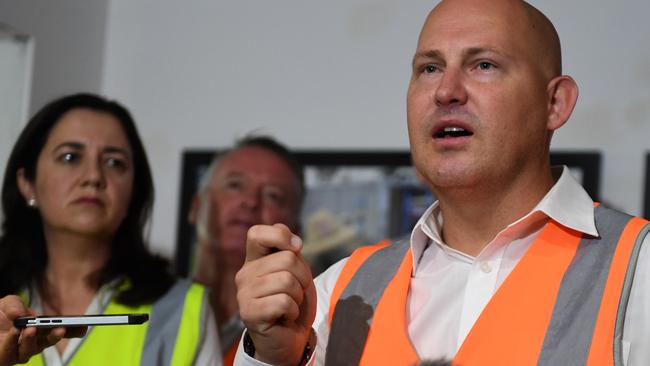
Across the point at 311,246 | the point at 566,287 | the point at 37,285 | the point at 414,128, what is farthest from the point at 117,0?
the point at 566,287

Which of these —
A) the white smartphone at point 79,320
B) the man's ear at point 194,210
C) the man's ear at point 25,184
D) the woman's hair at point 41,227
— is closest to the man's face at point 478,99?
the white smartphone at point 79,320

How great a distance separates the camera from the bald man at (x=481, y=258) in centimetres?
119

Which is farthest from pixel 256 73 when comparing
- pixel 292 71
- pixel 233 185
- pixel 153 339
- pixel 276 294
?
pixel 276 294

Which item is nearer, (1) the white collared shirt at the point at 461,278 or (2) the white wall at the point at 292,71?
(1) the white collared shirt at the point at 461,278

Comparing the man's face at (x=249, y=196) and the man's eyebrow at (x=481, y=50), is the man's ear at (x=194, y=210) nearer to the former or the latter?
the man's face at (x=249, y=196)

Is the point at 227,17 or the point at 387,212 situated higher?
the point at 227,17

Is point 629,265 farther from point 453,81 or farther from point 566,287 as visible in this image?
point 453,81

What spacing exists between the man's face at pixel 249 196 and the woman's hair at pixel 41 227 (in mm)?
487

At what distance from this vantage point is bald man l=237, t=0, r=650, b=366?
119 cm

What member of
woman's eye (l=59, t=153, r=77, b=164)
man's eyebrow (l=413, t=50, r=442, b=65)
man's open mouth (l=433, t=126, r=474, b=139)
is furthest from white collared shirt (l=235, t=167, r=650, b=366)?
woman's eye (l=59, t=153, r=77, b=164)

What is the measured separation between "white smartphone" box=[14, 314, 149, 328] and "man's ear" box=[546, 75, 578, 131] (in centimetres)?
66

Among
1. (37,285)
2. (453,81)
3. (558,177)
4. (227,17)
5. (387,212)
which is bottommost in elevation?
(37,285)

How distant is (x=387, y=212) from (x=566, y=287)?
1266mm

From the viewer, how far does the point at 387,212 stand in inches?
98.5
